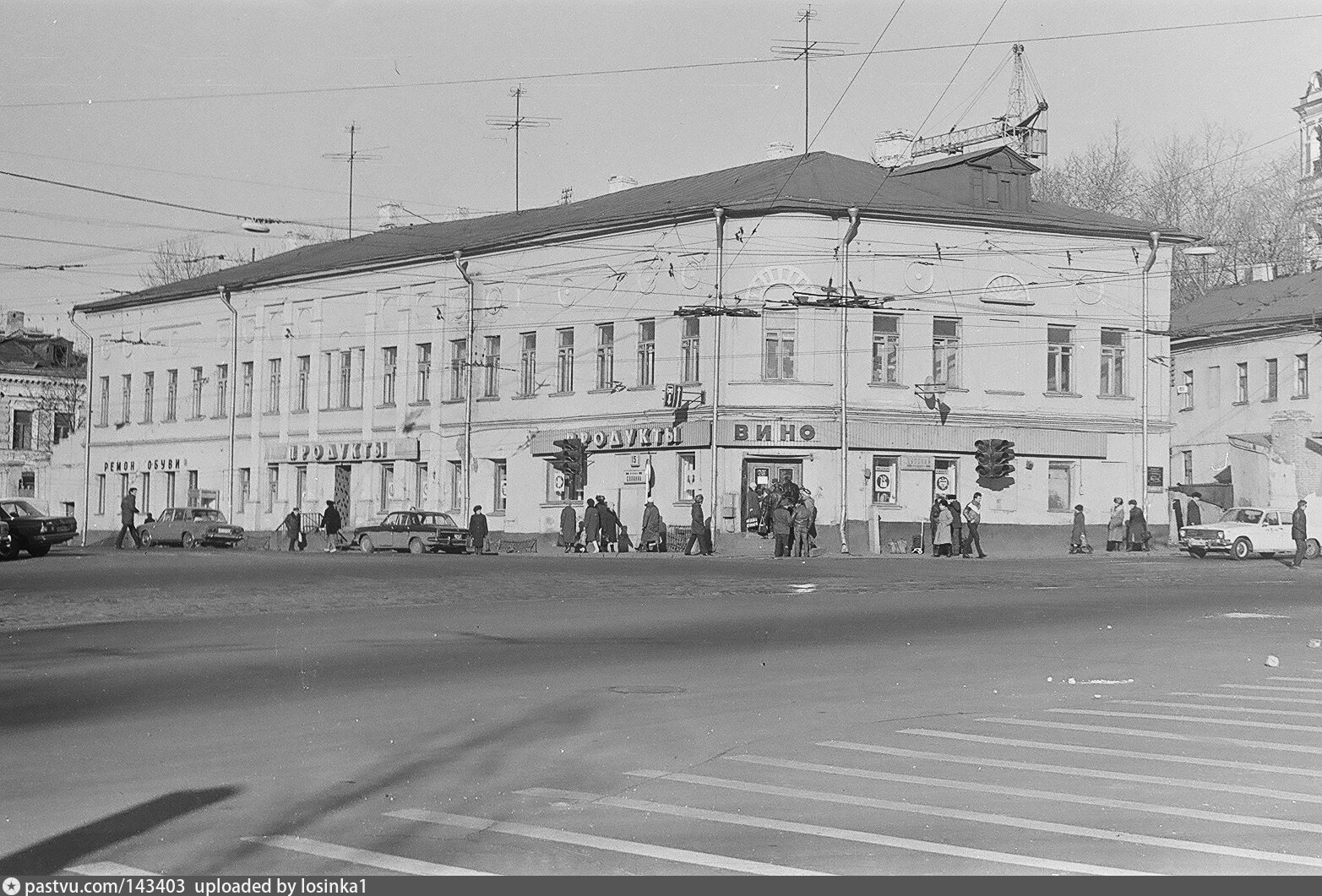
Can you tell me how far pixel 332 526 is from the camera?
5712 cm

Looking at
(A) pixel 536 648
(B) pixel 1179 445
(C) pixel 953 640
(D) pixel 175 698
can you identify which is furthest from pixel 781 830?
(B) pixel 1179 445

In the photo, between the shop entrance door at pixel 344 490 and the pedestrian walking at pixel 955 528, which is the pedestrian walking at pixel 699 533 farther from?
the shop entrance door at pixel 344 490

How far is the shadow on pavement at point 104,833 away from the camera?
7648 mm

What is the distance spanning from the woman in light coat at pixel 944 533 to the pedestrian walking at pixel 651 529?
8.01m

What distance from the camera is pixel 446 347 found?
61.6 meters

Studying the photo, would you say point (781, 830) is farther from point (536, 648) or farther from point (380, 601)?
point (380, 601)

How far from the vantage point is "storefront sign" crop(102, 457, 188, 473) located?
7319 centimetres

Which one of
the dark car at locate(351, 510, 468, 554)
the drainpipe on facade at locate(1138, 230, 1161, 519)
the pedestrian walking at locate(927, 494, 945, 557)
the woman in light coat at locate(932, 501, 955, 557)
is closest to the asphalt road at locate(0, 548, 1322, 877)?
the woman in light coat at locate(932, 501, 955, 557)

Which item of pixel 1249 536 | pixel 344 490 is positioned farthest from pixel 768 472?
pixel 344 490

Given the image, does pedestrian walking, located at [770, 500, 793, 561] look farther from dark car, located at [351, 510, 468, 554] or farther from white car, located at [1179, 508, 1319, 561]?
white car, located at [1179, 508, 1319, 561]

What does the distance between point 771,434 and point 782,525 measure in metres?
8.23

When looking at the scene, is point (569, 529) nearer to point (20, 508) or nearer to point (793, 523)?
point (793, 523)

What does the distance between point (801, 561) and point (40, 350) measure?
6586 cm

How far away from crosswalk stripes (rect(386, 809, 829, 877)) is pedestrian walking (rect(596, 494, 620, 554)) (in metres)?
41.2
